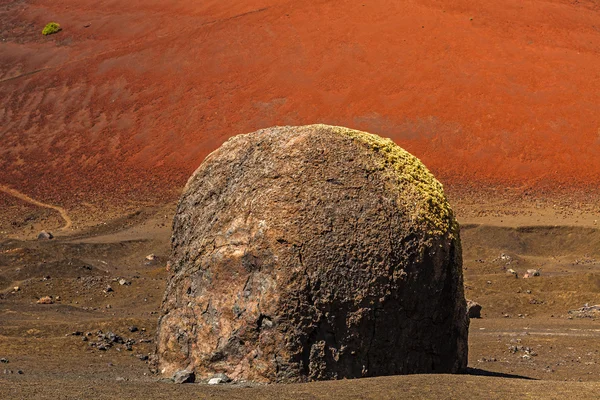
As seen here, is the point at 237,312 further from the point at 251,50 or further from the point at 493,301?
the point at 251,50

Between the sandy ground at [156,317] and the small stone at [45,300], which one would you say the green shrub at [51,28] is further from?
the small stone at [45,300]

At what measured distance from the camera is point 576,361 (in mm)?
11320

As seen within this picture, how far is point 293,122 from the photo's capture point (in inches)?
1247

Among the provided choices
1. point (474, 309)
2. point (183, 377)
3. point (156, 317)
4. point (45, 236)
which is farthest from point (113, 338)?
point (45, 236)

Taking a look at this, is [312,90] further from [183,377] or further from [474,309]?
[183,377]

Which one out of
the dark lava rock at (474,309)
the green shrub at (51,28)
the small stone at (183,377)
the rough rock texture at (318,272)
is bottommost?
the dark lava rock at (474,309)

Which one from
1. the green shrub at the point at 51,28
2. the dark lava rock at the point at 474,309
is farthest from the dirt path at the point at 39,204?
the green shrub at the point at 51,28

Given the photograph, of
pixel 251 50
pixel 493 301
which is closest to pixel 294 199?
pixel 493 301

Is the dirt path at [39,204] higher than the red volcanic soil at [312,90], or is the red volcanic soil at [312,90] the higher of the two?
the red volcanic soil at [312,90]

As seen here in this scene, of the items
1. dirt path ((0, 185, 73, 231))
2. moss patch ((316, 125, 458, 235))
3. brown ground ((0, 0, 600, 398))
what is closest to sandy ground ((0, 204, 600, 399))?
brown ground ((0, 0, 600, 398))

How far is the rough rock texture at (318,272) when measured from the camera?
8.11 metres

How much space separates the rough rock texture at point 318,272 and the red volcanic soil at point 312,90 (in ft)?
62.8

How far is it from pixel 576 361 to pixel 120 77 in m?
29.9

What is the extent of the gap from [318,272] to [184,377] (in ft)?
5.48
